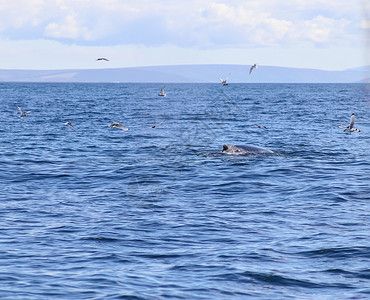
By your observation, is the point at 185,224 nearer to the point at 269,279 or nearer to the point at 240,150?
the point at 269,279

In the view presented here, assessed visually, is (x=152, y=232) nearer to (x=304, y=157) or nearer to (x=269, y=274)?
(x=269, y=274)

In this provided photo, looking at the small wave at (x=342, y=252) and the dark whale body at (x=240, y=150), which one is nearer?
the small wave at (x=342, y=252)

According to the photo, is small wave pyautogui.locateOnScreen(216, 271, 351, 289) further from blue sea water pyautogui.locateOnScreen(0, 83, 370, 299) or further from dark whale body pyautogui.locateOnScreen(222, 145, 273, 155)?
dark whale body pyautogui.locateOnScreen(222, 145, 273, 155)

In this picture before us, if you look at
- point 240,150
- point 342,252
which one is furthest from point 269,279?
point 240,150

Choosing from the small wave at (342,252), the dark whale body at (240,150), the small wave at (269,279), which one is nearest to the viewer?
the small wave at (269,279)

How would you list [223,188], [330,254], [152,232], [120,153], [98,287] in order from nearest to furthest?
1. [98,287]
2. [330,254]
3. [152,232]
4. [223,188]
5. [120,153]

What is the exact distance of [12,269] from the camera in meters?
13.8

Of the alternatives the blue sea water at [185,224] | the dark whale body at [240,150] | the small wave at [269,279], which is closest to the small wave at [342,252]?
the blue sea water at [185,224]

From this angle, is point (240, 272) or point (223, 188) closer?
point (240, 272)

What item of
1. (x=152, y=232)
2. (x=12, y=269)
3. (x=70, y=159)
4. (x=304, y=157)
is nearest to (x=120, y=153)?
(x=70, y=159)

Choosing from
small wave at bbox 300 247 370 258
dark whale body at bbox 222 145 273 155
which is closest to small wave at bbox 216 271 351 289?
small wave at bbox 300 247 370 258

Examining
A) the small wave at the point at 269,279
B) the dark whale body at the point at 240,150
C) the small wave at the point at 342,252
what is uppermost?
the dark whale body at the point at 240,150

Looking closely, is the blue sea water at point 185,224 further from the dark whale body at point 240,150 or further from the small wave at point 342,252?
the dark whale body at point 240,150

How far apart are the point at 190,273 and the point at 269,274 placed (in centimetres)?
175
